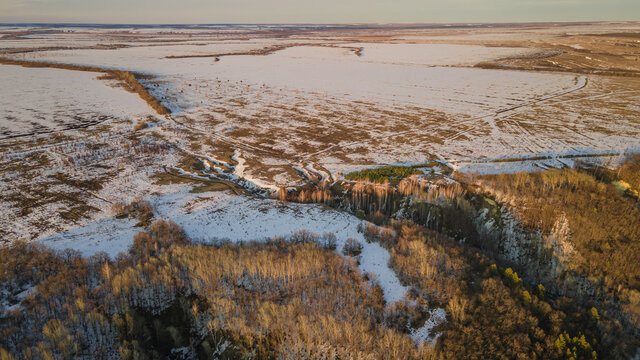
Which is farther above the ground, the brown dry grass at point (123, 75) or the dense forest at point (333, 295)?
the brown dry grass at point (123, 75)

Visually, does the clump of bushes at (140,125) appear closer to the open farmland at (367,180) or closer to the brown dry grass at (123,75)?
the open farmland at (367,180)

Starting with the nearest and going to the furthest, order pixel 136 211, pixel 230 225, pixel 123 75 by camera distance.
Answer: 1. pixel 230 225
2. pixel 136 211
3. pixel 123 75

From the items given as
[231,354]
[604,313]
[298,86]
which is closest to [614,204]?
[604,313]

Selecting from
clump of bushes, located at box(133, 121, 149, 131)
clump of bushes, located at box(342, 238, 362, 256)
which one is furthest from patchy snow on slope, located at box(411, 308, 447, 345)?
clump of bushes, located at box(133, 121, 149, 131)

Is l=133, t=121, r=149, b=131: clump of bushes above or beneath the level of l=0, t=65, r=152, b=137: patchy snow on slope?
beneath

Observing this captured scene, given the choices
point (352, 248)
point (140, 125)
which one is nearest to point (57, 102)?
point (140, 125)

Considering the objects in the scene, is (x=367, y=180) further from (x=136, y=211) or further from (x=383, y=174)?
(x=136, y=211)

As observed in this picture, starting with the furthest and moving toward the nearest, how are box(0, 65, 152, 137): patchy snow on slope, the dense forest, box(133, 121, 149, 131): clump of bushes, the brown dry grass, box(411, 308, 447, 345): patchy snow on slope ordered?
the brown dry grass, box(0, 65, 152, 137): patchy snow on slope, box(133, 121, 149, 131): clump of bushes, box(411, 308, 447, 345): patchy snow on slope, the dense forest

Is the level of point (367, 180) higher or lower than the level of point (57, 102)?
lower

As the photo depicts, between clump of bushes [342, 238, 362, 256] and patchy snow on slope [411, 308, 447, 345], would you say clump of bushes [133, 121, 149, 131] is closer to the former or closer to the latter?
clump of bushes [342, 238, 362, 256]

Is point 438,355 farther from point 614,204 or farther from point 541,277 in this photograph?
point 614,204

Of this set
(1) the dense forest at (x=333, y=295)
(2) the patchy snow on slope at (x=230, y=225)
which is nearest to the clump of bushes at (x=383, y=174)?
(2) the patchy snow on slope at (x=230, y=225)
